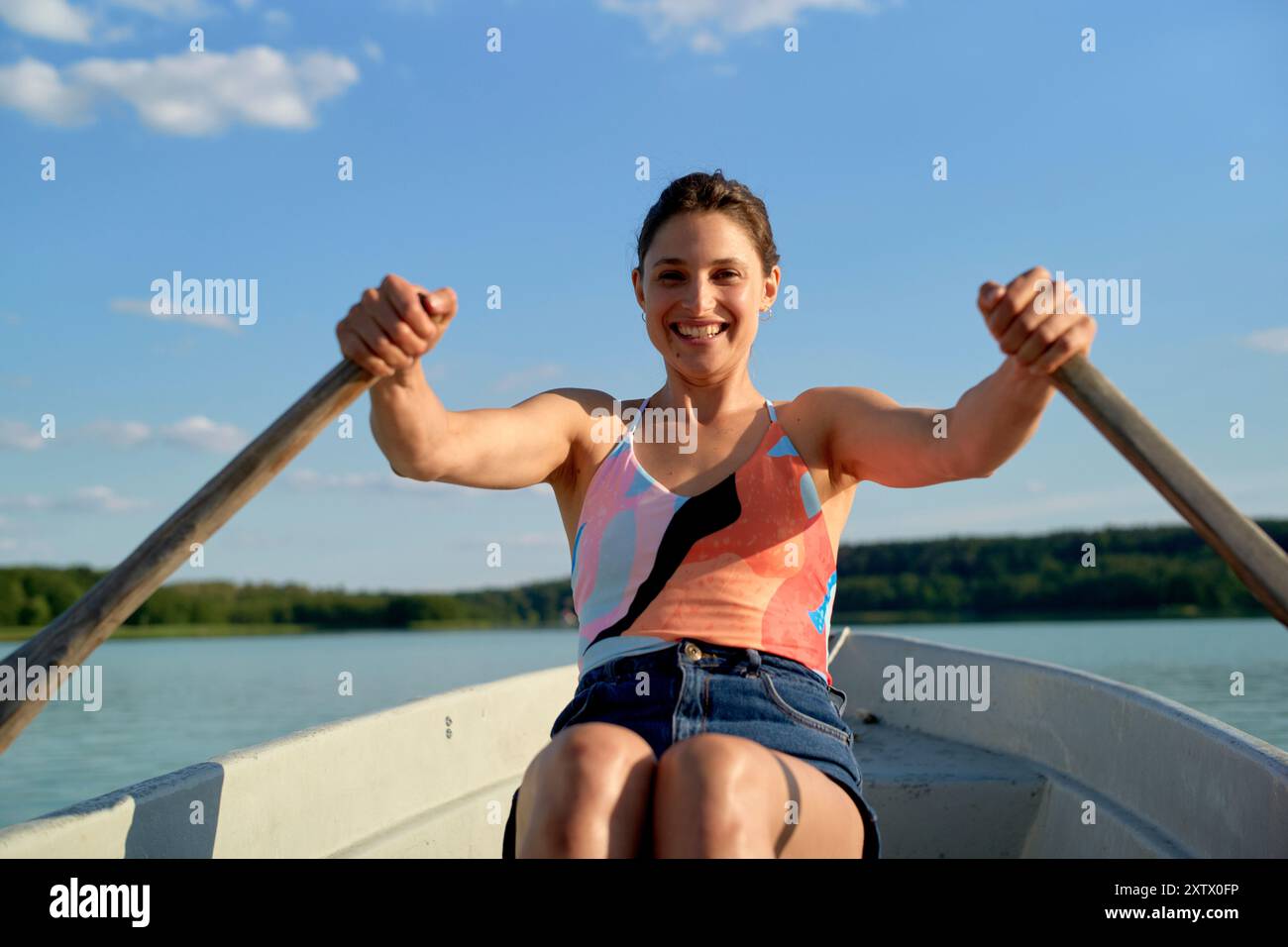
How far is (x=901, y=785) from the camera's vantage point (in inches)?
127

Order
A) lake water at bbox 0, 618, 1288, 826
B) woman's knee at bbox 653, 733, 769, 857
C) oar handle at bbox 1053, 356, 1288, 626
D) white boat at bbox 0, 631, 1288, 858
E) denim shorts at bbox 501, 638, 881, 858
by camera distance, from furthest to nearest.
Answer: lake water at bbox 0, 618, 1288, 826, white boat at bbox 0, 631, 1288, 858, denim shorts at bbox 501, 638, 881, 858, oar handle at bbox 1053, 356, 1288, 626, woman's knee at bbox 653, 733, 769, 857

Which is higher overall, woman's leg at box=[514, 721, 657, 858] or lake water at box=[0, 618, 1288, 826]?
woman's leg at box=[514, 721, 657, 858]

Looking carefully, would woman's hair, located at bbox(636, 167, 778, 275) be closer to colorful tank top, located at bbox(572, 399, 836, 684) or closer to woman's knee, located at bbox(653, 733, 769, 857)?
colorful tank top, located at bbox(572, 399, 836, 684)

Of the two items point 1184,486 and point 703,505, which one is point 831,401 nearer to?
point 703,505

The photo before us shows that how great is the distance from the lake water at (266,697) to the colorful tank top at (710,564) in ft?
4.47

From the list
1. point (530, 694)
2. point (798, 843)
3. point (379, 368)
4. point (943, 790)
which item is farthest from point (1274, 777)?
point (530, 694)

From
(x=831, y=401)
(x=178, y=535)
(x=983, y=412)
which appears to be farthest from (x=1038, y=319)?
(x=178, y=535)

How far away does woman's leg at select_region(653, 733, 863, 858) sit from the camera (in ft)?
5.22

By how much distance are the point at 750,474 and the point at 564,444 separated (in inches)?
14.9

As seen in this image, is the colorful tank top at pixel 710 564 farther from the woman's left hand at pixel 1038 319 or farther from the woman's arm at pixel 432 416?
the woman's left hand at pixel 1038 319

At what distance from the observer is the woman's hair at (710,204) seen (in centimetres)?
226

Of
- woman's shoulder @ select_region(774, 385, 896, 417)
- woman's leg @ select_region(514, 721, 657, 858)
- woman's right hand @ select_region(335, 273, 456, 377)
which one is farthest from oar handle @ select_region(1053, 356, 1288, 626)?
woman's right hand @ select_region(335, 273, 456, 377)

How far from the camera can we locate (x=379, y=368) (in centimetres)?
184
